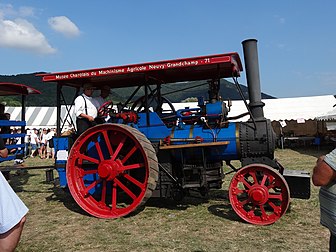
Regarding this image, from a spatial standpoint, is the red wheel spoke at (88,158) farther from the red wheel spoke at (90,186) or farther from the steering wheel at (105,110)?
the steering wheel at (105,110)

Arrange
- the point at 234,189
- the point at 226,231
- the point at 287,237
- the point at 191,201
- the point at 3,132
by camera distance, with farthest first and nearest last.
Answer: the point at 3,132 < the point at 191,201 < the point at 234,189 < the point at 226,231 < the point at 287,237

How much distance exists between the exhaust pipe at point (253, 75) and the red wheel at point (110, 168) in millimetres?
1532

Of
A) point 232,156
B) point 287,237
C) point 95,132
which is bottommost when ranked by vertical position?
point 287,237

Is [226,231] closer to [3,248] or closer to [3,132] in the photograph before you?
[3,248]

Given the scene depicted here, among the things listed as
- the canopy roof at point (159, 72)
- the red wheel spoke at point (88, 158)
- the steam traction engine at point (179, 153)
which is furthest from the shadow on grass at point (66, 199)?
the canopy roof at point (159, 72)

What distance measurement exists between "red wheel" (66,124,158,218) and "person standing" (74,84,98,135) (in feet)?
0.85

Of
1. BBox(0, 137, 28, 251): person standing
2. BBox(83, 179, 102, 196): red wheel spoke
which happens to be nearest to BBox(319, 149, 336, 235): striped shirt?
BBox(0, 137, 28, 251): person standing

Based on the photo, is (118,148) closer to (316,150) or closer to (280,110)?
(316,150)

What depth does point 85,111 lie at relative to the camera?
16.5 ft

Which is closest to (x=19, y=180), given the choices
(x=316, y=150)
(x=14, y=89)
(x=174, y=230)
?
(x=14, y=89)

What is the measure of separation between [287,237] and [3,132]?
19.9ft

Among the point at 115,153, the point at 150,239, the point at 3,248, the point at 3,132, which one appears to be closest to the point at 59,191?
the point at 3,132

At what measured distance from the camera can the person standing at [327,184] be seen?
6.19 feet

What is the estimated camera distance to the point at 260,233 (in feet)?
12.5
